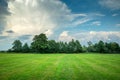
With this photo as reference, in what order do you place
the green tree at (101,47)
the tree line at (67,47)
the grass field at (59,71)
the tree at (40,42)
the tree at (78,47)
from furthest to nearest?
the green tree at (101,47) → the tree at (78,47) → the tree line at (67,47) → the tree at (40,42) → the grass field at (59,71)

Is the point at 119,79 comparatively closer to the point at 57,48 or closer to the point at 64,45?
the point at 57,48

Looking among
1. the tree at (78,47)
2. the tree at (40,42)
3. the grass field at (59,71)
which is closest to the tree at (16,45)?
the tree at (40,42)

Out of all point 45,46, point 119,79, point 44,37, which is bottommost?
point 119,79

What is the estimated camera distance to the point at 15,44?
13950 cm

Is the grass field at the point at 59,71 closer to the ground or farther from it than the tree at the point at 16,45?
closer to the ground

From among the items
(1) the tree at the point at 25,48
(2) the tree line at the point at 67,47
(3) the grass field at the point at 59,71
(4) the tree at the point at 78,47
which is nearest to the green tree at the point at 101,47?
(2) the tree line at the point at 67,47

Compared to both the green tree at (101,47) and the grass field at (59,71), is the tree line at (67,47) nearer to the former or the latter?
the green tree at (101,47)

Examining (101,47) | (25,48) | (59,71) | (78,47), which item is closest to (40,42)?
(25,48)

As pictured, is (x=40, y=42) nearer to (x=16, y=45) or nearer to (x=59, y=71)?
(x=16, y=45)

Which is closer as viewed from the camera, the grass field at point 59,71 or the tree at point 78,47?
the grass field at point 59,71

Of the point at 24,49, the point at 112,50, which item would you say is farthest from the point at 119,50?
the point at 24,49

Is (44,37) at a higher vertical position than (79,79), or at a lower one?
higher

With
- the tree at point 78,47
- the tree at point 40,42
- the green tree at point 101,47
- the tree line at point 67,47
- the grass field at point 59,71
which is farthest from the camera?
the green tree at point 101,47

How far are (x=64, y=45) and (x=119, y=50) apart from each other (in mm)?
53318
